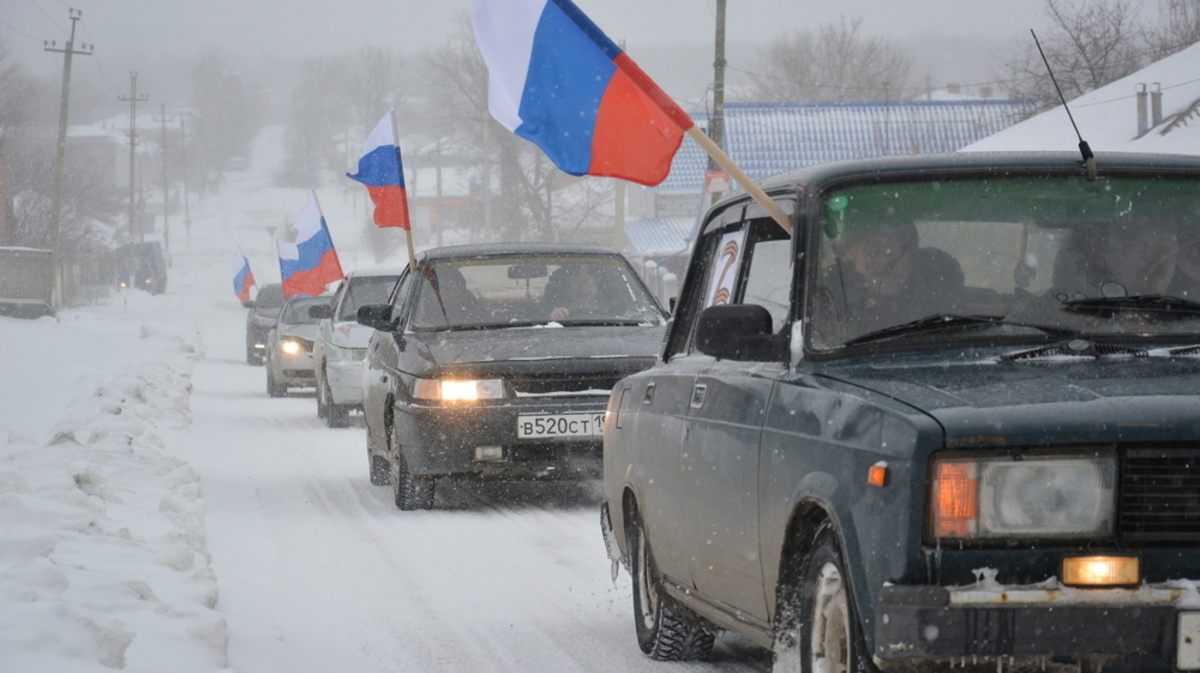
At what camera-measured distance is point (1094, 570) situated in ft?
10.6

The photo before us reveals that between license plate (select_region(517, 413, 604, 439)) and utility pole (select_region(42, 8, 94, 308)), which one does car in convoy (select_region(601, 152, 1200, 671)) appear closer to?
license plate (select_region(517, 413, 604, 439))

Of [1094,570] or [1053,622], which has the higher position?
[1094,570]

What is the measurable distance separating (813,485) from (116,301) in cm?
7598

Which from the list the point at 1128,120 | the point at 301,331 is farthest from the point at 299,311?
the point at 1128,120

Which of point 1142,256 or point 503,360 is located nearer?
point 1142,256

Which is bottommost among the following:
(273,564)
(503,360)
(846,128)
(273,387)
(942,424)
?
(273,387)

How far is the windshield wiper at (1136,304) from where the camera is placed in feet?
13.2

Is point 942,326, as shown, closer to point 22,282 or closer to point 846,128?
point 22,282

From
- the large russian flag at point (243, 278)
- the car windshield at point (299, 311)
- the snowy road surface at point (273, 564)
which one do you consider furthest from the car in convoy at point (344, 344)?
the large russian flag at point (243, 278)

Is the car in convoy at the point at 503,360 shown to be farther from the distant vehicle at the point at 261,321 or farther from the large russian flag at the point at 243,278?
the large russian flag at the point at 243,278

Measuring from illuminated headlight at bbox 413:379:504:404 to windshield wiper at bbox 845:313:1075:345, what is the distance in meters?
5.81

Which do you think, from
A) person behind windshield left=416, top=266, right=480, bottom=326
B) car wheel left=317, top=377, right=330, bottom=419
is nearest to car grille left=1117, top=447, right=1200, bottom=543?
person behind windshield left=416, top=266, right=480, bottom=326

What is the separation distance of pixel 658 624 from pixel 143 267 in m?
95.9

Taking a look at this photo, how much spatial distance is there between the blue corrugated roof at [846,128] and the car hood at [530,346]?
119ft
